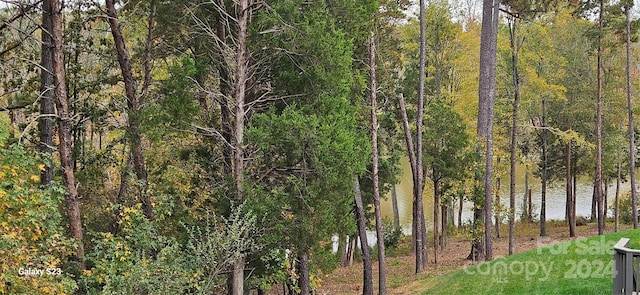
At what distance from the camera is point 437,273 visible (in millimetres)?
15422

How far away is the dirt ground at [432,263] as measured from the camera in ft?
50.3

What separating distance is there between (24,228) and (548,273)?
347 inches

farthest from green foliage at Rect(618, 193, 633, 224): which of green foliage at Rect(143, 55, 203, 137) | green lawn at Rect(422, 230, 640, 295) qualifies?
green foliage at Rect(143, 55, 203, 137)

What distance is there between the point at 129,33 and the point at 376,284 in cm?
1065

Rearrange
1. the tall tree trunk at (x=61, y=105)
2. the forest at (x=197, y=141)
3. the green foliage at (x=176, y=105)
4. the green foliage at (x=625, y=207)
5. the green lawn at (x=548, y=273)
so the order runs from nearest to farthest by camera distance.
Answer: the forest at (x=197, y=141) < the green lawn at (x=548, y=273) < the tall tree trunk at (x=61, y=105) < the green foliage at (x=176, y=105) < the green foliage at (x=625, y=207)

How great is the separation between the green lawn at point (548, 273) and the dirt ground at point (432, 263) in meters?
1.95

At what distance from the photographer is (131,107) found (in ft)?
34.0

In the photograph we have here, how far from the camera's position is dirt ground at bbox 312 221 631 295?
15.3 meters

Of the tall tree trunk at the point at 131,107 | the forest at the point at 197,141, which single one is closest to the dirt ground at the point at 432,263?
the forest at the point at 197,141

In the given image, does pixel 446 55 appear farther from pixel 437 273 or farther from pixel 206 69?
pixel 206 69

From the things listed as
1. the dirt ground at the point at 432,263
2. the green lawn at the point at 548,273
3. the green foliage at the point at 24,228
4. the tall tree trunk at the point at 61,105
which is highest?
the tall tree trunk at the point at 61,105

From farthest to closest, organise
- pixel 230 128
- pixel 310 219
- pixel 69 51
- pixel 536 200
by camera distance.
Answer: pixel 536 200 < pixel 69 51 < pixel 230 128 < pixel 310 219

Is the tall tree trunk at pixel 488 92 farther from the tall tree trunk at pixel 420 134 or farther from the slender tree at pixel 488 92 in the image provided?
the tall tree trunk at pixel 420 134

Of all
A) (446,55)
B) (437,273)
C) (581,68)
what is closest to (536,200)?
(581,68)
